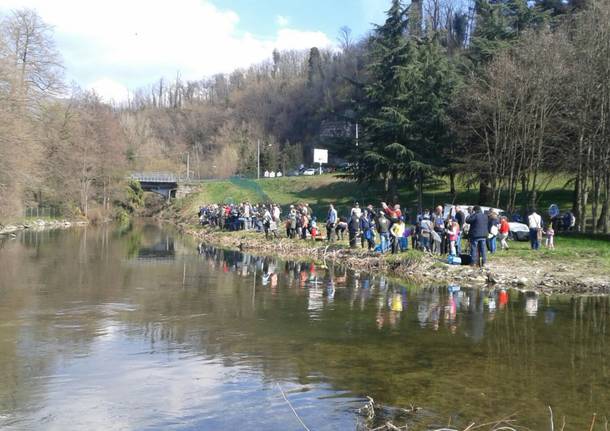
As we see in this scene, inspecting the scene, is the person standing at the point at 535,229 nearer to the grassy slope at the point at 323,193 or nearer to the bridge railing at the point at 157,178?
the grassy slope at the point at 323,193

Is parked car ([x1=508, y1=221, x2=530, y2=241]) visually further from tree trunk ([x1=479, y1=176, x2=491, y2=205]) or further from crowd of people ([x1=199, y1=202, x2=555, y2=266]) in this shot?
tree trunk ([x1=479, y1=176, x2=491, y2=205])

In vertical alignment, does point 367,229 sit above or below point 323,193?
below

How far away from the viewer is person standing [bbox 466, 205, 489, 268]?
63.6ft

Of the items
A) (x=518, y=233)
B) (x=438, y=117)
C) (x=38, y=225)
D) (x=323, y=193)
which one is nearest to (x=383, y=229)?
(x=518, y=233)

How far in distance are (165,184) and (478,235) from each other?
210 feet

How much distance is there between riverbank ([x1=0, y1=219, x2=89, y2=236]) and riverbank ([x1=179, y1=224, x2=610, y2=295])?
27.0 metres

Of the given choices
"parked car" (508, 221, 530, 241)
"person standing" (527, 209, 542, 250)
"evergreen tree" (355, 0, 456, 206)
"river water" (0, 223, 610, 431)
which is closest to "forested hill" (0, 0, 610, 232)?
"evergreen tree" (355, 0, 456, 206)

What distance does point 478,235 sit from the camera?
1947 centimetres

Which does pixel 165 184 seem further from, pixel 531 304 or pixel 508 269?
pixel 531 304

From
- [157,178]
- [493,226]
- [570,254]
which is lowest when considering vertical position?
[570,254]

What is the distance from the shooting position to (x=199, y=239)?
4050 cm

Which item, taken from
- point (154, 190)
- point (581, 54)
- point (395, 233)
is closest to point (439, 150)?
point (581, 54)

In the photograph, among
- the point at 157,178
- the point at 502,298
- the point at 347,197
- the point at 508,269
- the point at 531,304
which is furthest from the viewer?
the point at 157,178

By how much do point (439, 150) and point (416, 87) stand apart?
16.9 ft
